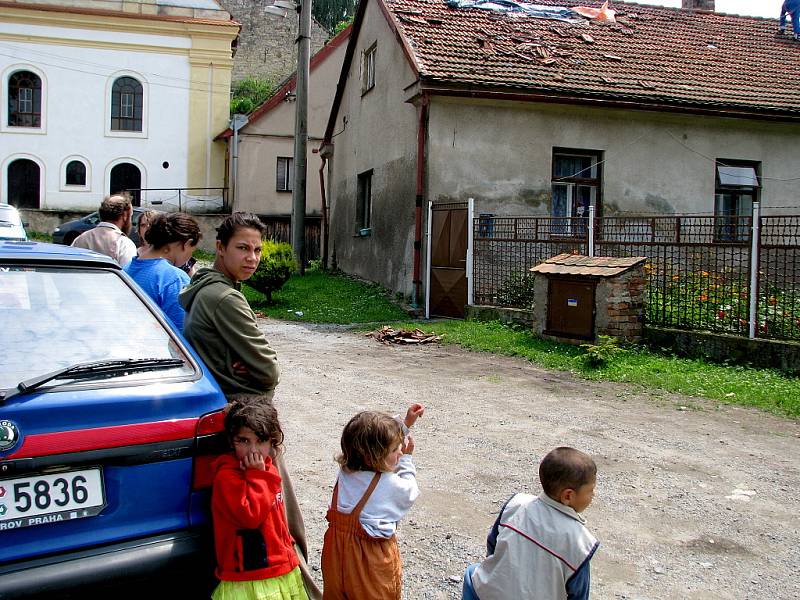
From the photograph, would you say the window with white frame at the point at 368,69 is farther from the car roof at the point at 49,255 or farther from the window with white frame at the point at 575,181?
the car roof at the point at 49,255

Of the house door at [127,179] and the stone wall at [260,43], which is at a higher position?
the stone wall at [260,43]

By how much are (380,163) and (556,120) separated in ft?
13.0

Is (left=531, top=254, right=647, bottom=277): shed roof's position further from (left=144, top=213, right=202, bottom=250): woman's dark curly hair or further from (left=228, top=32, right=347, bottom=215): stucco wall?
(left=228, top=32, right=347, bottom=215): stucco wall

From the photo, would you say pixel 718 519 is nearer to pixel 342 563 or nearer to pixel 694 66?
pixel 342 563

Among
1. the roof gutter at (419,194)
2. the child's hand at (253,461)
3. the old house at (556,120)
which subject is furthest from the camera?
the old house at (556,120)

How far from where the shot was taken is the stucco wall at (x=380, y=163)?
15.4 m

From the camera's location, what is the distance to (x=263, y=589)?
2896 millimetres

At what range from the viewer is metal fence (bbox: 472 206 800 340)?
9.07m

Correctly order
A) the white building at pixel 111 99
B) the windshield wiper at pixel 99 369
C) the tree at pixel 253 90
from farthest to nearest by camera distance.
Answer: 1. the tree at pixel 253 90
2. the white building at pixel 111 99
3. the windshield wiper at pixel 99 369

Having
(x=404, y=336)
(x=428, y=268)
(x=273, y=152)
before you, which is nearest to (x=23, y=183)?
(x=273, y=152)

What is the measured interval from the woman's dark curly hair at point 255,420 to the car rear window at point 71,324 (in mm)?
254

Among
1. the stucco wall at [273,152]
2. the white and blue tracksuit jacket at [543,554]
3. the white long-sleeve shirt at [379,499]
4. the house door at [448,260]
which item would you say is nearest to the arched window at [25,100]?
the stucco wall at [273,152]

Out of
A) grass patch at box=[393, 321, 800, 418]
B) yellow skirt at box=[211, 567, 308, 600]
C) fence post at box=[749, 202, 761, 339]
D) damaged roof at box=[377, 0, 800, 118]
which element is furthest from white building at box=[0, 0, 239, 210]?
yellow skirt at box=[211, 567, 308, 600]

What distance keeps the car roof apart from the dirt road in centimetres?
188
